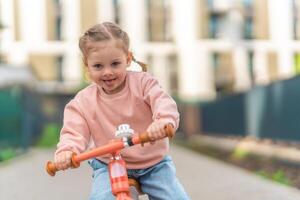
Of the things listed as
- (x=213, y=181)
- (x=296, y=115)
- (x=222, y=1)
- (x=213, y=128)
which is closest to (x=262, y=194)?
(x=213, y=181)

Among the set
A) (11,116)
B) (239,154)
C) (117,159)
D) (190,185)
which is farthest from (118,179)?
(11,116)

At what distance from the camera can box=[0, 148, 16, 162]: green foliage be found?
14.0m

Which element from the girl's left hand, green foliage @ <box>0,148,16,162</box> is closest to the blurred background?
green foliage @ <box>0,148,16,162</box>

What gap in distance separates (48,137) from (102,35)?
1808cm

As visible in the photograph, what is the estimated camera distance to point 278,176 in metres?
9.12

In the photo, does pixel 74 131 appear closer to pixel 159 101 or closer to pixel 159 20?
pixel 159 101

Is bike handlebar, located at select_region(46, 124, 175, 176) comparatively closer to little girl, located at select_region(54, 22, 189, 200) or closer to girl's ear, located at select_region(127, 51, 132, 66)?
little girl, located at select_region(54, 22, 189, 200)

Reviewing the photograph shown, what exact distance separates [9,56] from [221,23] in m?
11.9

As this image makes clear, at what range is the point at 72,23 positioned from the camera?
3562 cm

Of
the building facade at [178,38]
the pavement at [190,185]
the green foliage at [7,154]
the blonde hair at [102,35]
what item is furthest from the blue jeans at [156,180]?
the building facade at [178,38]

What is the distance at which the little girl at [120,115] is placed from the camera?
2.84 meters

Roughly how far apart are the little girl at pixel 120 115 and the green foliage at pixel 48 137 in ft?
53.4

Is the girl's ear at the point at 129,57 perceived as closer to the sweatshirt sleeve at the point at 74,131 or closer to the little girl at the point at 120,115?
the little girl at the point at 120,115

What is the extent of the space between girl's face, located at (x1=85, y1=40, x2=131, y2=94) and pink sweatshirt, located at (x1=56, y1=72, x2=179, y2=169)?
149 millimetres
